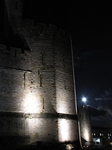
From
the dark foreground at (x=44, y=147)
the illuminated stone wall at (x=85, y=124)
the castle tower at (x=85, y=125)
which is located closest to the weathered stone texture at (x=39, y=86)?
the dark foreground at (x=44, y=147)

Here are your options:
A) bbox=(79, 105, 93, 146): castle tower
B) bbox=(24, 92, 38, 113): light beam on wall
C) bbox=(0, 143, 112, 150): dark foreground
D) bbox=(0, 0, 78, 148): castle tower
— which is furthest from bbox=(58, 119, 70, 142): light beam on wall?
bbox=(79, 105, 93, 146): castle tower

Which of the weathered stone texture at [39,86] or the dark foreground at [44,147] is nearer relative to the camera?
the dark foreground at [44,147]

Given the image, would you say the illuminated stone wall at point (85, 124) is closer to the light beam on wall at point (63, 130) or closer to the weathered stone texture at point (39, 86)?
the weathered stone texture at point (39, 86)

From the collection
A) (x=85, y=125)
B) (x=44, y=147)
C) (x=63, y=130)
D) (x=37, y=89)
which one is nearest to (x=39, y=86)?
(x=37, y=89)

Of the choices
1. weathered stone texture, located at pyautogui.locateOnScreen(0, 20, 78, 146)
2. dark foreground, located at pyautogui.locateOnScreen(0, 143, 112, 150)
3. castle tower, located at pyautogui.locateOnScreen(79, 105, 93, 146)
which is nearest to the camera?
dark foreground, located at pyautogui.locateOnScreen(0, 143, 112, 150)

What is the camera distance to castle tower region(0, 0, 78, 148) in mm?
13234

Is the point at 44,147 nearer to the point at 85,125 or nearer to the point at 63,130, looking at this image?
the point at 63,130

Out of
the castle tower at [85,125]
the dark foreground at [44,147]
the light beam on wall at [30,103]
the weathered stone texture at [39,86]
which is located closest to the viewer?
the dark foreground at [44,147]

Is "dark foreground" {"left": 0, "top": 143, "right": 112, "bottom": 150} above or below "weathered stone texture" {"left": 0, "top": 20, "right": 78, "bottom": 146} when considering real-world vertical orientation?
below

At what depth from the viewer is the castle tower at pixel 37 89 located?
13234 mm

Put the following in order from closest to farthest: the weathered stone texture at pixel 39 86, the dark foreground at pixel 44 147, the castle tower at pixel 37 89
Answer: the dark foreground at pixel 44 147
the castle tower at pixel 37 89
the weathered stone texture at pixel 39 86

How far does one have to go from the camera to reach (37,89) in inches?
570

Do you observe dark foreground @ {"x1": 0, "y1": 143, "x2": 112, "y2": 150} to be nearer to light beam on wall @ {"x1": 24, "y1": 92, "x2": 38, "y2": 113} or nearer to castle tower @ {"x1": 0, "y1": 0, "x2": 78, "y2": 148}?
castle tower @ {"x1": 0, "y1": 0, "x2": 78, "y2": 148}

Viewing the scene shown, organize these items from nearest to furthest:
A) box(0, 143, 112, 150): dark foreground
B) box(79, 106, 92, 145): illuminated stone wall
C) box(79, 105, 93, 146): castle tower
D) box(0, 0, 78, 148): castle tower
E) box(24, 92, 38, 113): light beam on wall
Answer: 1. box(0, 143, 112, 150): dark foreground
2. box(0, 0, 78, 148): castle tower
3. box(24, 92, 38, 113): light beam on wall
4. box(79, 105, 93, 146): castle tower
5. box(79, 106, 92, 145): illuminated stone wall
